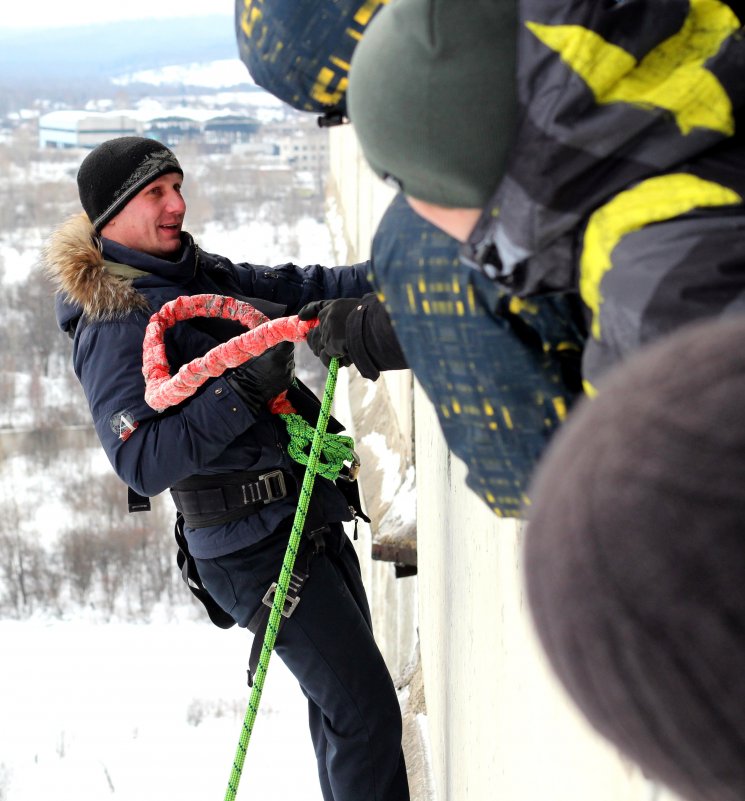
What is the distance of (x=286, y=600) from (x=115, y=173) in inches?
43.9

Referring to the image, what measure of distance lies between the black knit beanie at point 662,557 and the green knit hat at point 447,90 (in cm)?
49

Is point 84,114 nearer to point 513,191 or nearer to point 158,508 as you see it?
point 158,508

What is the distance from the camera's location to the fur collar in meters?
2.33

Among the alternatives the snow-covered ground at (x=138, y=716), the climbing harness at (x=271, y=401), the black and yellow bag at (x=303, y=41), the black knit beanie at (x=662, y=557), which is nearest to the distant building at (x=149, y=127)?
the snow-covered ground at (x=138, y=716)

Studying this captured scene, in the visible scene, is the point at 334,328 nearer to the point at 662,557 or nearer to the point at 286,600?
the point at 286,600

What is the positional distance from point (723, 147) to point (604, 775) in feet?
2.38

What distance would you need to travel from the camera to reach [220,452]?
2.24 metres

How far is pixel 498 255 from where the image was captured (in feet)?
3.12

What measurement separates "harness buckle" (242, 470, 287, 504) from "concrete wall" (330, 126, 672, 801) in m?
0.43

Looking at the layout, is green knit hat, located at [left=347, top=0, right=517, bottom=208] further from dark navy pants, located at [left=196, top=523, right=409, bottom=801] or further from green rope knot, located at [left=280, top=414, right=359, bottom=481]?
dark navy pants, located at [left=196, top=523, right=409, bottom=801]

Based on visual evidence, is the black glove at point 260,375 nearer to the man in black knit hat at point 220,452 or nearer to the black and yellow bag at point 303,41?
the man in black knit hat at point 220,452

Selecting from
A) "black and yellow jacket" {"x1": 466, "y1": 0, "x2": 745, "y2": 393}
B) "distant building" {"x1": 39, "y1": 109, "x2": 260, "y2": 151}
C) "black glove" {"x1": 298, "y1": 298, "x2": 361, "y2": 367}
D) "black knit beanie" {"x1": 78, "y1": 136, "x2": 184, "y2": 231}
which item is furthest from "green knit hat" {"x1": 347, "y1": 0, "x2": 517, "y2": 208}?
"distant building" {"x1": 39, "y1": 109, "x2": 260, "y2": 151}

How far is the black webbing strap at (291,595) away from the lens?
2.32 m

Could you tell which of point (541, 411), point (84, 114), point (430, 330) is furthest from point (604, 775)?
point (84, 114)
